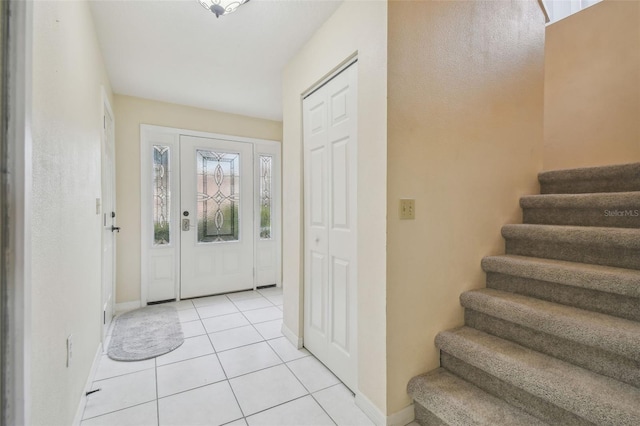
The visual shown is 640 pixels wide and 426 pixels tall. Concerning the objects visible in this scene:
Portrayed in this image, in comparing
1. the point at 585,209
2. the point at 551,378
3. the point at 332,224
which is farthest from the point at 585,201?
the point at 332,224

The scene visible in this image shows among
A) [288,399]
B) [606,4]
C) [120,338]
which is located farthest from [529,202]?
[120,338]

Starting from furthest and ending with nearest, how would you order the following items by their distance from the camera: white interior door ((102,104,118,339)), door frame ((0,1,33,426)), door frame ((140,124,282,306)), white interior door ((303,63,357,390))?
1. door frame ((140,124,282,306))
2. white interior door ((102,104,118,339))
3. white interior door ((303,63,357,390))
4. door frame ((0,1,33,426))

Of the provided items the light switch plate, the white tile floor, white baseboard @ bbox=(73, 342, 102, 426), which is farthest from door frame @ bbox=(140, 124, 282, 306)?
the light switch plate

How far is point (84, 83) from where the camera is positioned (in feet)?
6.26

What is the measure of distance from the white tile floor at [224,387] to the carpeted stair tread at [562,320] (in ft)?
3.15

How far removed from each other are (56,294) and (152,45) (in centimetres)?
209

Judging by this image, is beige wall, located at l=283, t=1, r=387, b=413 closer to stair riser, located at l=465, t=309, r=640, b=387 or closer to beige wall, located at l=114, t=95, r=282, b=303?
stair riser, located at l=465, t=309, r=640, b=387

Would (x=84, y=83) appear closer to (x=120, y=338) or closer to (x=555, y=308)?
(x=120, y=338)

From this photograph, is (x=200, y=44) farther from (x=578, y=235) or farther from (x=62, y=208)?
(x=578, y=235)

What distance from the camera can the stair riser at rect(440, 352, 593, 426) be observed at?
1263 millimetres

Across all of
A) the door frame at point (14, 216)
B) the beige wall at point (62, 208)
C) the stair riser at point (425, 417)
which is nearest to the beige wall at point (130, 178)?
the beige wall at point (62, 208)

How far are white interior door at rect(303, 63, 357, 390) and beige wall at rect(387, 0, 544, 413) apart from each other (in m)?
0.35

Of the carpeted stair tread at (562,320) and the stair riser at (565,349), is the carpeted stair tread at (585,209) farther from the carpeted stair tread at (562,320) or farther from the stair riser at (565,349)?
the stair riser at (565,349)

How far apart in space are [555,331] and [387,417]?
950 mm
